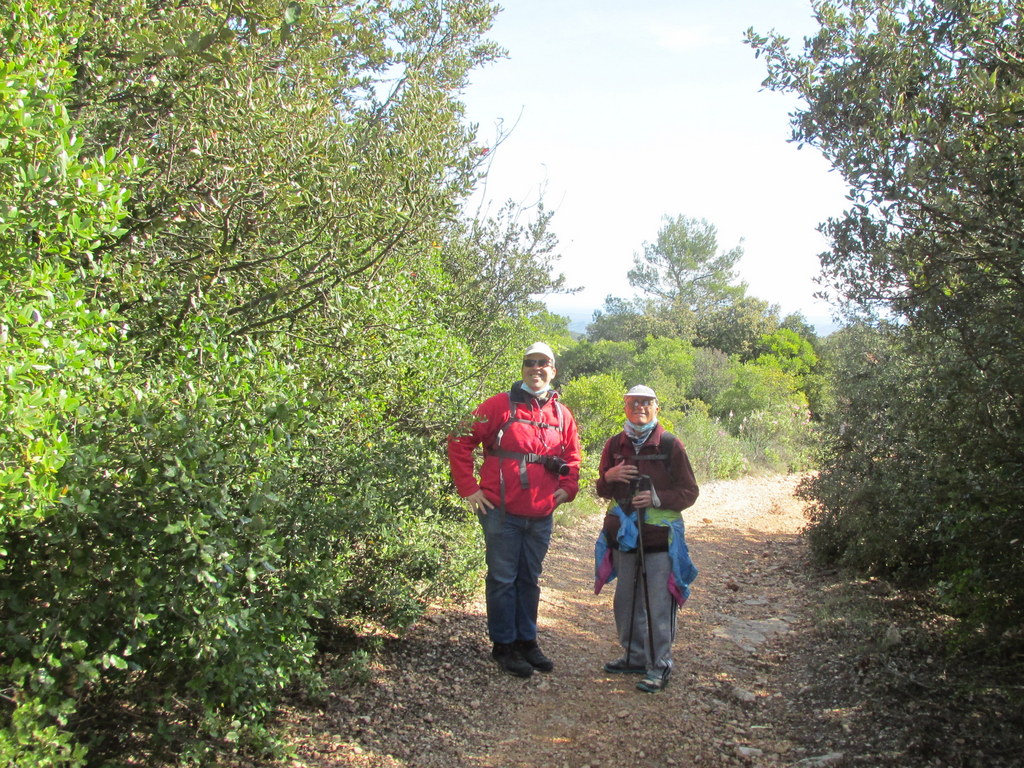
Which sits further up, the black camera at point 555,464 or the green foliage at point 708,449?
the black camera at point 555,464

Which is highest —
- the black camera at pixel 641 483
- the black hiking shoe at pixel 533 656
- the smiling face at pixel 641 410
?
the smiling face at pixel 641 410

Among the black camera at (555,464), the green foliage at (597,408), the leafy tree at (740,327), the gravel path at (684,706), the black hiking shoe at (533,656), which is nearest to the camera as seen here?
the gravel path at (684,706)

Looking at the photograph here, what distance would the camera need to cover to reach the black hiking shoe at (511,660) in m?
5.05

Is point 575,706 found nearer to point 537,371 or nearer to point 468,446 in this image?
point 468,446

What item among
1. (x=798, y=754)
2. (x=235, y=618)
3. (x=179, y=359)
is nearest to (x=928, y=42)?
(x=798, y=754)

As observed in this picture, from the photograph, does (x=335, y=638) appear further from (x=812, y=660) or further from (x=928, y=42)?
(x=928, y=42)

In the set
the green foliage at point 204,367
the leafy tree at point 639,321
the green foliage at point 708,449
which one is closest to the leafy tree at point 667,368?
the green foliage at point 708,449

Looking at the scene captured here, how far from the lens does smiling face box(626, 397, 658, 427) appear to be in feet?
16.5

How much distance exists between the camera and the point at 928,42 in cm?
404

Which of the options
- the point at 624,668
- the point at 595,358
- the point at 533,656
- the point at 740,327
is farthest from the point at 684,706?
the point at 740,327

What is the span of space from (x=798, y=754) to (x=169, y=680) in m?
3.10

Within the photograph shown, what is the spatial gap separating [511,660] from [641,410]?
1.82m

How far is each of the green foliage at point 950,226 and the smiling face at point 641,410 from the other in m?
1.35

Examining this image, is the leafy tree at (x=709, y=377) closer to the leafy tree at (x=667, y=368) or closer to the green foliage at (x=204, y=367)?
the leafy tree at (x=667, y=368)
